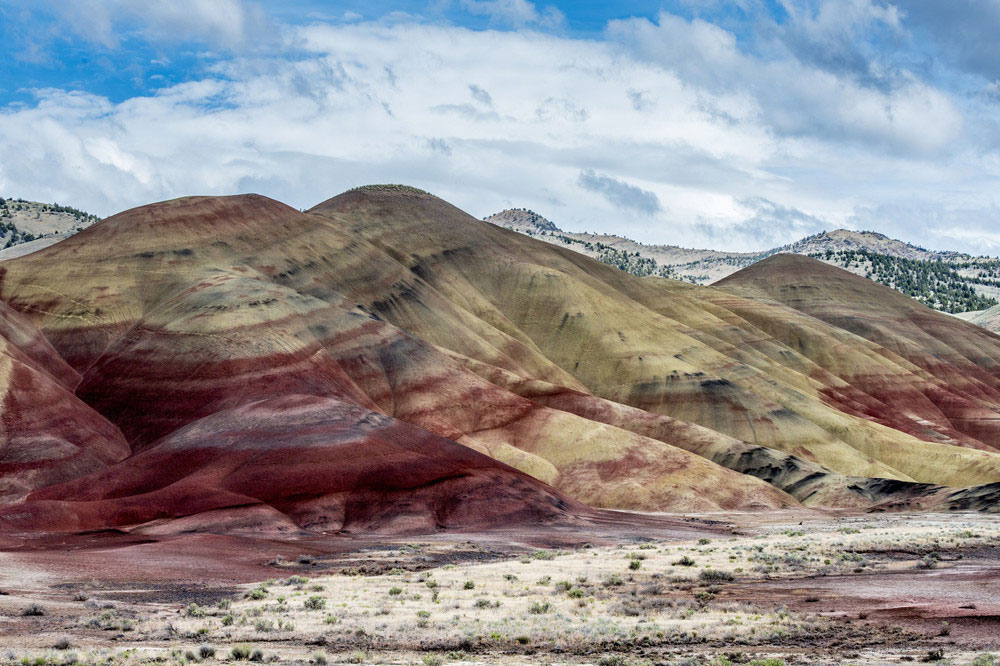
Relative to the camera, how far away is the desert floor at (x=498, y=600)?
2925 centimetres

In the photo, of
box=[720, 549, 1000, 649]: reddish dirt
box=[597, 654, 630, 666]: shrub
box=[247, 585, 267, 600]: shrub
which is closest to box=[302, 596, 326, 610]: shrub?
box=[247, 585, 267, 600]: shrub

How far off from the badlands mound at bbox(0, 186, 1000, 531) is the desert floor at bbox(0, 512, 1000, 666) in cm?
1157

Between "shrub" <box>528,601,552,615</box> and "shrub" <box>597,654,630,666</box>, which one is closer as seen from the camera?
"shrub" <box>597,654,630,666</box>

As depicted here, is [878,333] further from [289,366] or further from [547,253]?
[289,366]

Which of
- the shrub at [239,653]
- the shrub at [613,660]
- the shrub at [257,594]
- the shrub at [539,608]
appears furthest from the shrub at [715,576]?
the shrub at [239,653]

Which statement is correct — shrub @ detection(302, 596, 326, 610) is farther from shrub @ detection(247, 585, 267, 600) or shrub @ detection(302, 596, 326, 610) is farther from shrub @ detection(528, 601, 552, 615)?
shrub @ detection(528, 601, 552, 615)

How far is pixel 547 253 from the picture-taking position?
169750 millimetres

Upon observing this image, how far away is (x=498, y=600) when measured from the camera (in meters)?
39.4

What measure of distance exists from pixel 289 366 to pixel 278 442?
19.9m

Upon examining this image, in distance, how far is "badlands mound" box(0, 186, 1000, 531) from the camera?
2953 inches

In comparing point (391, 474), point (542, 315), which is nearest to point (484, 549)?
point (391, 474)

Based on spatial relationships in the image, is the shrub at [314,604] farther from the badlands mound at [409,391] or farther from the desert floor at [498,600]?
the badlands mound at [409,391]

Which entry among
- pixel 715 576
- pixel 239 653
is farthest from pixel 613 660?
pixel 715 576

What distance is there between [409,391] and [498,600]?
68020 mm
